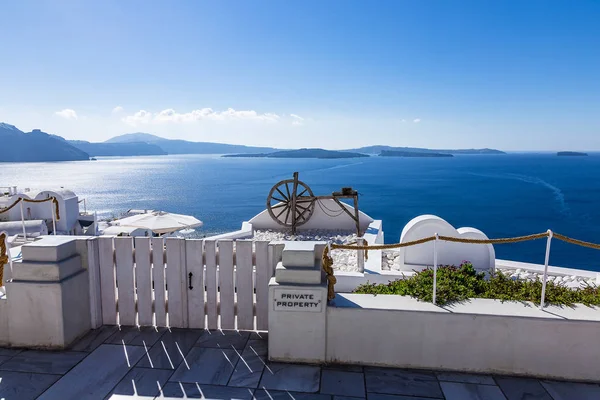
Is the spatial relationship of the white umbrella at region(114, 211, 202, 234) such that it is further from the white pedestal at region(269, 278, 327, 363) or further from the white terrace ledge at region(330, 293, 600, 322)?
the white terrace ledge at region(330, 293, 600, 322)

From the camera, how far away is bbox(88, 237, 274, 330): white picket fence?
4547 mm

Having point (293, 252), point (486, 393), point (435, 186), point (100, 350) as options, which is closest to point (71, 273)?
point (100, 350)

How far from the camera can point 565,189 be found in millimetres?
88125

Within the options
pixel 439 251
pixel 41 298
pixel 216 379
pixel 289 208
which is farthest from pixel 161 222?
pixel 216 379

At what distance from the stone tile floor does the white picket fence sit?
0.39 m

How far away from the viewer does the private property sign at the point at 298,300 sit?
158 inches

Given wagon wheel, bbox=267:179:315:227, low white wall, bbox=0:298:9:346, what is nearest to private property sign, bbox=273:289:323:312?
low white wall, bbox=0:298:9:346

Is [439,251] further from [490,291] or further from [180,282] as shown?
[180,282]

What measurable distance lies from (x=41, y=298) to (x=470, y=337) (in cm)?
450

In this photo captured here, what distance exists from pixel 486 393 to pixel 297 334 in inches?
71.9

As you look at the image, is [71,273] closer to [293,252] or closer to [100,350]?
[100,350]

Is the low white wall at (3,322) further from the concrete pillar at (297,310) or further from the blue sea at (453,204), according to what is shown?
the blue sea at (453,204)

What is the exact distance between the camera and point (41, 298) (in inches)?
169

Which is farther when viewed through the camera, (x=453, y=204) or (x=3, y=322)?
(x=453, y=204)
